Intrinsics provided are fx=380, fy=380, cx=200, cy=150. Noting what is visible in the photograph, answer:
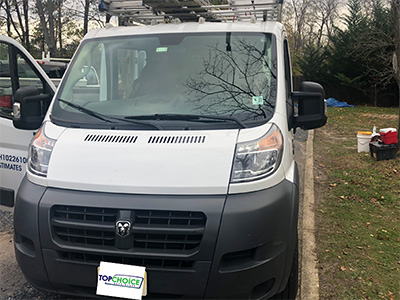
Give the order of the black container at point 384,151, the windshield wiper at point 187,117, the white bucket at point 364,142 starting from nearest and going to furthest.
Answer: the windshield wiper at point 187,117 → the black container at point 384,151 → the white bucket at point 364,142

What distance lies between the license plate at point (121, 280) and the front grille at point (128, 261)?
4 centimetres

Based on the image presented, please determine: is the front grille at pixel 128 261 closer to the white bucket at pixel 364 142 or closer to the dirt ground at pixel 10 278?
the dirt ground at pixel 10 278

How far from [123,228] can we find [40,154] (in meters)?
0.89

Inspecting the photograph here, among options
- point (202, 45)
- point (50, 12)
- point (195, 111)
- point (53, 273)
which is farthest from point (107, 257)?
point (50, 12)

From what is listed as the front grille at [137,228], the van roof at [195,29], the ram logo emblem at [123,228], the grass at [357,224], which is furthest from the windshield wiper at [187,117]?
the grass at [357,224]

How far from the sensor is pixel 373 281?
11.2 ft

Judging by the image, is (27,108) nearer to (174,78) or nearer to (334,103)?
(174,78)

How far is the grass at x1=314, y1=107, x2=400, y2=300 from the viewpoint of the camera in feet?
11.2

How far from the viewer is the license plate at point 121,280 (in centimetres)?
226

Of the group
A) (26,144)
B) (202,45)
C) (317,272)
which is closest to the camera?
(202,45)

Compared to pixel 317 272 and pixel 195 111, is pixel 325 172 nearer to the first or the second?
pixel 317 272

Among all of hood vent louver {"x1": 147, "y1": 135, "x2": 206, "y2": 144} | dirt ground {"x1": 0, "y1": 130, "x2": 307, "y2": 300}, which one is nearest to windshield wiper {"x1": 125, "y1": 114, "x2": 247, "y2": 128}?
hood vent louver {"x1": 147, "y1": 135, "x2": 206, "y2": 144}

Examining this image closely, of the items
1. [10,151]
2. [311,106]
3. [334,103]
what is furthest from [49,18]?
[311,106]

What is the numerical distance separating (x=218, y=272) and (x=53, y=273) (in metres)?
1.06
